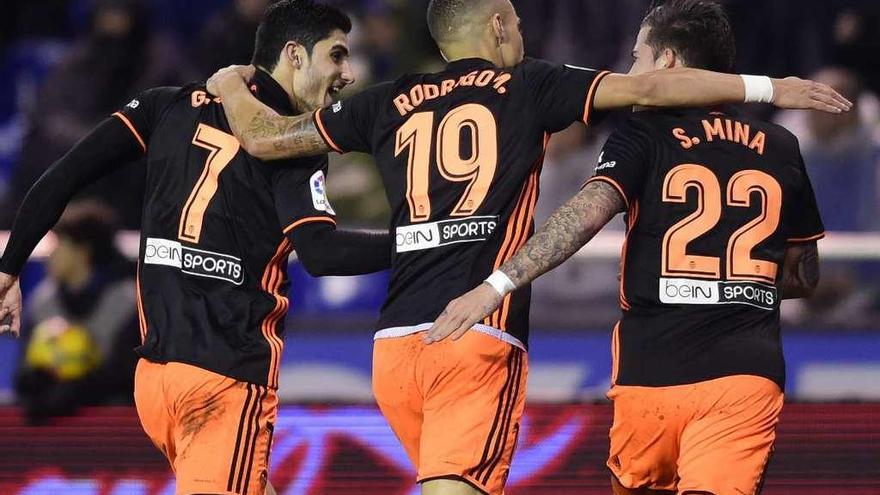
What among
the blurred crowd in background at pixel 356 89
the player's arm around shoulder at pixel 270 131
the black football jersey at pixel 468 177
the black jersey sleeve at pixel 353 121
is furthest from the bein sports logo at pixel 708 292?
the blurred crowd in background at pixel 356 89

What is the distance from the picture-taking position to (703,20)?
4.94 m

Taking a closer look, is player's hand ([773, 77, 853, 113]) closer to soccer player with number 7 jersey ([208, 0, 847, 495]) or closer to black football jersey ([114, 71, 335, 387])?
soccer player with number 7 jersey ([208, 0, 847, 495])

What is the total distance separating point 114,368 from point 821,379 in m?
3.84

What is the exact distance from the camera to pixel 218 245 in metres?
5.02

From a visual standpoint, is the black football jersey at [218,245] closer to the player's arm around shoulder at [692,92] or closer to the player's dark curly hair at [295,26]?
the player's dark curly hair at [295,26]

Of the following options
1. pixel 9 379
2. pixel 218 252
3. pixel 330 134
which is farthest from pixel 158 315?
pixel 9 379

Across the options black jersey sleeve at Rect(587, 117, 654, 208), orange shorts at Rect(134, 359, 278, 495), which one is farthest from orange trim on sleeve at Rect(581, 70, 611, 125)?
orange shorts at Rect(134, 359, 278, 495)

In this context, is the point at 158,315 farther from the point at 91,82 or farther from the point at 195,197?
the point at 91,82

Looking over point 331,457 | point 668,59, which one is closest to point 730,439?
point 668,59

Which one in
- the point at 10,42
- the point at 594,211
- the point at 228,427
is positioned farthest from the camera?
the point at 10,42

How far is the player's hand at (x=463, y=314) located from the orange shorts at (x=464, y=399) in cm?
27

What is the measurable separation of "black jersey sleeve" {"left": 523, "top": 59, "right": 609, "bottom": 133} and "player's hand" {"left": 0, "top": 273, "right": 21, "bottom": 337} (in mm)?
2027

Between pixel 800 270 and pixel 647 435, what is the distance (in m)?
0.93

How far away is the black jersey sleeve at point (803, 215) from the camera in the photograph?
4871 millimetres
